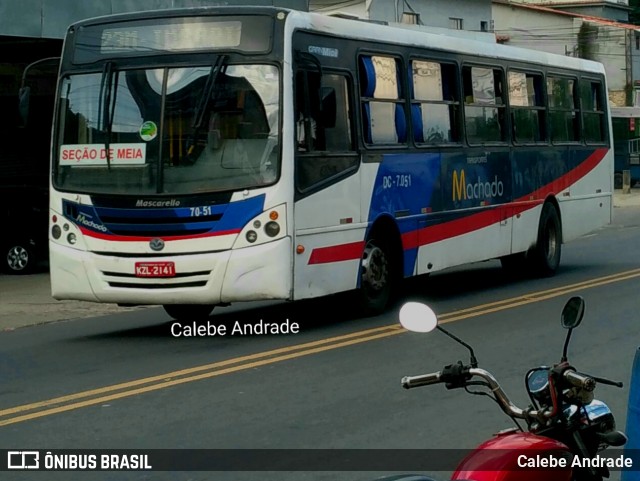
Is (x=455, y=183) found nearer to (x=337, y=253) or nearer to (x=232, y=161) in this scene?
(x=337, y=253)

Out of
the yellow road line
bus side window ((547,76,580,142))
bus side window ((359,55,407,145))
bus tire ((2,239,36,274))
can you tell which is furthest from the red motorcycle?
bus tire ((2,239,36,274))

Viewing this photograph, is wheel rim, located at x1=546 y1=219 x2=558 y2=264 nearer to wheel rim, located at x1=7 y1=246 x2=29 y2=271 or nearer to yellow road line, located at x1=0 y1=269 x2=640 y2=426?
yellow road line, located at x1=0 y1=269 x2=640 y2=426

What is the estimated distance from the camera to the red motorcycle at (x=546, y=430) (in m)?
3.68

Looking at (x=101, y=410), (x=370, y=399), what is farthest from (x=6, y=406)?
(x=370, y=399)

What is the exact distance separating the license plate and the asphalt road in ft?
2.13

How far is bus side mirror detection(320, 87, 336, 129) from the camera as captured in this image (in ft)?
42.1

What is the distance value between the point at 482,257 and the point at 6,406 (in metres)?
8.41

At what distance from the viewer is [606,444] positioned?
3963 millimetres

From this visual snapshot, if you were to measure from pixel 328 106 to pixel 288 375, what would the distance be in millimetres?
3600

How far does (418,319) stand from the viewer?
4.04m

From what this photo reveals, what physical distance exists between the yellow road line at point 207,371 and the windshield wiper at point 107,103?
A: 2.70m

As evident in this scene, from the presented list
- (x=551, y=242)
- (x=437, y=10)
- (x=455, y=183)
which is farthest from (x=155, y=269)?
(x=437, y=10)

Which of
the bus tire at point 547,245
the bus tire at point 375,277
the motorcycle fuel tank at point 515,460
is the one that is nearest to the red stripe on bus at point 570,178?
the bus tire at point 547,245

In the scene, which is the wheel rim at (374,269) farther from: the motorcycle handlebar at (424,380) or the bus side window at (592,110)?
the motorcycle handlebar at (424,380)
